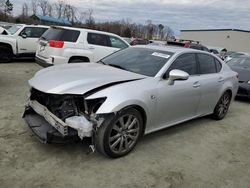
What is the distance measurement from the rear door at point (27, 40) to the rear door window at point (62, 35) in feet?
9.63

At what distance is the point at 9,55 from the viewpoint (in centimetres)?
1145

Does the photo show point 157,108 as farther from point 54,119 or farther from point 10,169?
point 10,169

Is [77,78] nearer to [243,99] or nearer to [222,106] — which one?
[222,106]

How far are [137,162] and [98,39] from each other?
662 centimetres

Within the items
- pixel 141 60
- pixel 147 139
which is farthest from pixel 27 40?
pixel 147 139

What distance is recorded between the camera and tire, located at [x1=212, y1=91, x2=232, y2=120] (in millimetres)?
6039

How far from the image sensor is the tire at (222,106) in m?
6.04

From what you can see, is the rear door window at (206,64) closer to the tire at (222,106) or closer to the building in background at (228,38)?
the tire at (222,106)

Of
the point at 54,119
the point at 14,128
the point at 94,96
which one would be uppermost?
the point at 94,96

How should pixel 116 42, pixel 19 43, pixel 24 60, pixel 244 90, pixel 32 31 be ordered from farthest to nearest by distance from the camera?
pixel 24 60
pixel 32 31
pixel 19 43
pixel 116 42
pixel 244 90

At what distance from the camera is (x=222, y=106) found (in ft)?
20.2

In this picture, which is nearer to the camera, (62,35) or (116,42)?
(62,35)

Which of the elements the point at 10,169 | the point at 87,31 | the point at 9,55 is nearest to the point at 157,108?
the point at 10,169

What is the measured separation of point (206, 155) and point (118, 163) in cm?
145
